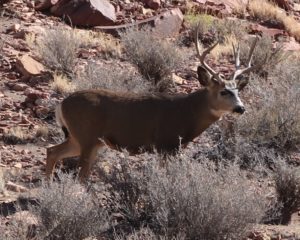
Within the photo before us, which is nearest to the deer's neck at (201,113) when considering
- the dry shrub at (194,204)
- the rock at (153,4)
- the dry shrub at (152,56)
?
the dry shrub at (194,204)

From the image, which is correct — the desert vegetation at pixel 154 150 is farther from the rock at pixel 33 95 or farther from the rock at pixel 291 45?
the rock at pixel 291 45

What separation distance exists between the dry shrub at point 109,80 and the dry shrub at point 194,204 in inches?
169

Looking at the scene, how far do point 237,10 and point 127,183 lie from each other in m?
13.2

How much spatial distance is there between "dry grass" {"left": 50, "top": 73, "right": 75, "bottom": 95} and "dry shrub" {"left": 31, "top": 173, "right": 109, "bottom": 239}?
5252 millimetres

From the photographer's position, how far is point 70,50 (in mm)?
14438

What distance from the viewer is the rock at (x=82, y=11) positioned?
1731 cm

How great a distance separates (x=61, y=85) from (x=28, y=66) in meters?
0.89

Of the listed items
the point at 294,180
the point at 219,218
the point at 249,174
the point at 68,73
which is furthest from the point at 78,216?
the point at 68,73

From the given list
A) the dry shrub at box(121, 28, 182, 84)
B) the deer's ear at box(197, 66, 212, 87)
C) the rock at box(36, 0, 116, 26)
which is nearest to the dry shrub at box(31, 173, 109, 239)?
the deer's ear at box(197, 66, 212, 87)

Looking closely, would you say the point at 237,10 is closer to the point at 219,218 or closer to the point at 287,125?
the point at 287,125

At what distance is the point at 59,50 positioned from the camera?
14.1 m

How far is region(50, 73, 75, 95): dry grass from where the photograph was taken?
13.0 meters

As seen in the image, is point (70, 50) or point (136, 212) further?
point (70, 50)

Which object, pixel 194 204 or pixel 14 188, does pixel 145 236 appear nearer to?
pixel 194 204
